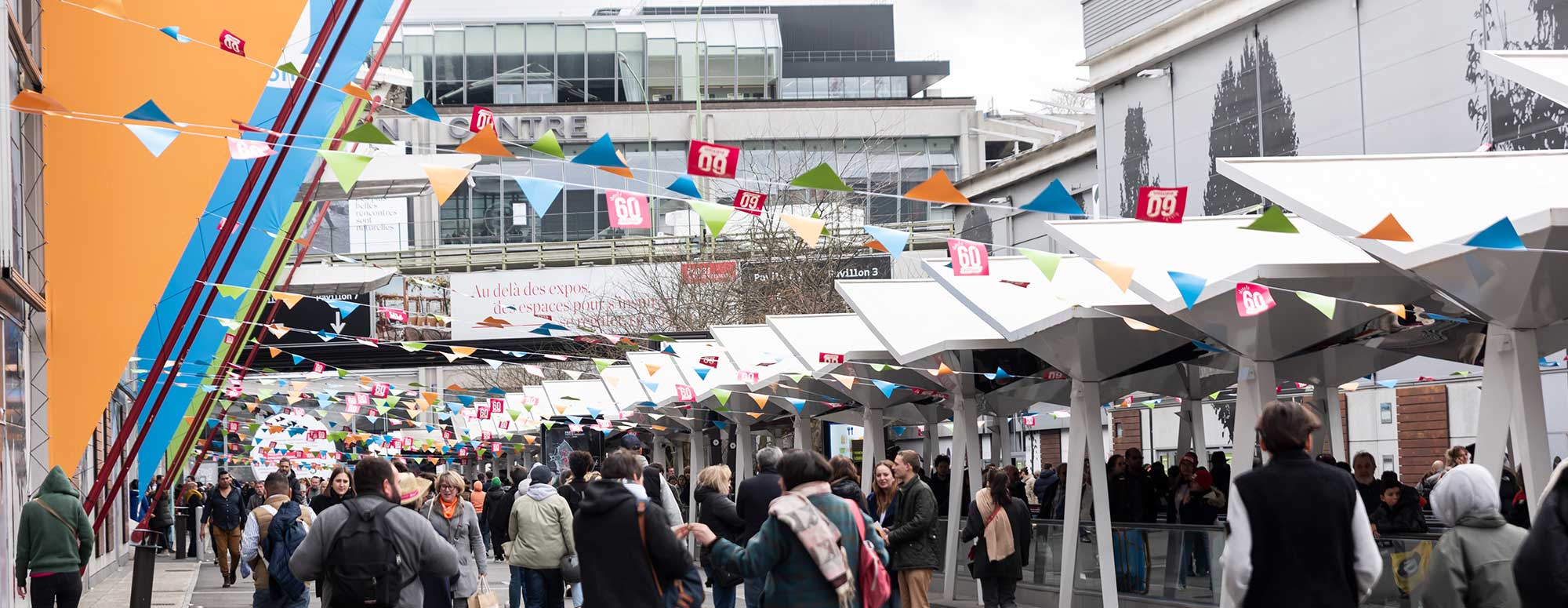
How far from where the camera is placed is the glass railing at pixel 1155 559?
1216 centimetres

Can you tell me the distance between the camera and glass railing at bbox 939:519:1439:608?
Result: 1216 cm

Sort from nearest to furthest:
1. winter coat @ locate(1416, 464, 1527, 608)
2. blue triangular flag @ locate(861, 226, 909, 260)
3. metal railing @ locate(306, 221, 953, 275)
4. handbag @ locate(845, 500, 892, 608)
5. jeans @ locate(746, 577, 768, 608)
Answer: winter coat @ locate(1416, 464, 1527, 608), handbag @ locate(845, 500, 892, 608), blue triangular flag @ locate(861, 226, 909, 260), jeans @ locate(746, 577, 768, 608), metal railing @ locate(306, 221, 953, 275)

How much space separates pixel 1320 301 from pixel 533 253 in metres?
48.2

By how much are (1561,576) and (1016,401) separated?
21320 millimetres

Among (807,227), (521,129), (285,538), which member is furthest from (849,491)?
(521,129)

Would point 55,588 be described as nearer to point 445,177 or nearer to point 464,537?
point 464,537

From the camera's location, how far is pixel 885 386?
2295 centimetres

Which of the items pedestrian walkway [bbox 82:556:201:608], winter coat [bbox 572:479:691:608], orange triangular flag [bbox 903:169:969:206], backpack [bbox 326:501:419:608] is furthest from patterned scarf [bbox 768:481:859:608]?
pedestrian walkway [bbox 82:556:201:608]

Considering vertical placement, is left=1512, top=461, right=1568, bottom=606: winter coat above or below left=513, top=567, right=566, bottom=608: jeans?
above

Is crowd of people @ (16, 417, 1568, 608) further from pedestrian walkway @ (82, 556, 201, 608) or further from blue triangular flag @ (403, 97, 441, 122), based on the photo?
pedestrian walkway @ (82, 556, 201, 608)

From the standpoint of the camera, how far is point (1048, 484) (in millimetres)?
23078

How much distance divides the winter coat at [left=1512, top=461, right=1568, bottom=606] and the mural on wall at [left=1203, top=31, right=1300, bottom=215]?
24432 millimetres

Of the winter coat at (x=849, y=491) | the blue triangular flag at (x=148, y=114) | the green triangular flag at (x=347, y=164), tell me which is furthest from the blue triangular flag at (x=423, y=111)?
the winter coat at (x=849, y=491)

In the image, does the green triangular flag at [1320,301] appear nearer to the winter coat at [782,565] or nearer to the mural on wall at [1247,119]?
the winter coat at [782,565]
